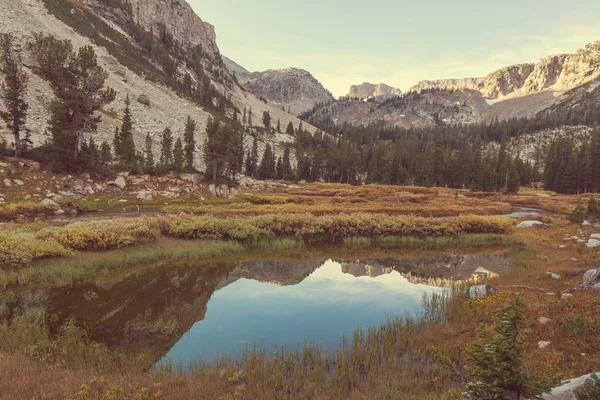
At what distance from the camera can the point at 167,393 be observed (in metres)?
6.39

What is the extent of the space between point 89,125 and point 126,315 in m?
39.9

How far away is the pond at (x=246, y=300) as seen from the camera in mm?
10038

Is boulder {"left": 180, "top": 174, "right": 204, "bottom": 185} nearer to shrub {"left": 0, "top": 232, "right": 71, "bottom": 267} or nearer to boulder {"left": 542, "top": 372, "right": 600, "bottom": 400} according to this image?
shrub {"left": 0, "top": 232, "right": 71, "bottom": 267}

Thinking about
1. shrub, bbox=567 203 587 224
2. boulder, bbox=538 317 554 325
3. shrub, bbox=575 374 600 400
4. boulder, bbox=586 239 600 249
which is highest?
shrub, bbox=567 203 587 224

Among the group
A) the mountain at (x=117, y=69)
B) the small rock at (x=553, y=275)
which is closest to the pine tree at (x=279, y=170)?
the mountain at (x=117, y=69)

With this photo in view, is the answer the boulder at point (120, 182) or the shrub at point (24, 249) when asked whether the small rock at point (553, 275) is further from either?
the boulder at point (120, 182)

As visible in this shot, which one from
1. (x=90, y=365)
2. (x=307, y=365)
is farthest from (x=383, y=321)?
(x=90, y=365)

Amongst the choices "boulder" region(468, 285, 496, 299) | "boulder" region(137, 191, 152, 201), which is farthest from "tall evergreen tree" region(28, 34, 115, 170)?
"boulder" region(468, 285, 496, 299)

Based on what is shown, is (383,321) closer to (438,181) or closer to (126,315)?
(126,315)

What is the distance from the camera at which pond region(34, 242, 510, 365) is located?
10.0m

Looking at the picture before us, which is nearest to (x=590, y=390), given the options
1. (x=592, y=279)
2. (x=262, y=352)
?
(x=262, y=352)

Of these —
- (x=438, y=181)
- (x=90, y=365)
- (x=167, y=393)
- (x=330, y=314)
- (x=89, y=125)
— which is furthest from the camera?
(x=438, y=181)

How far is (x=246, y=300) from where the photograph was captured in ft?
45.3

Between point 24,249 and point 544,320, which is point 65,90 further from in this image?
point 544,320
